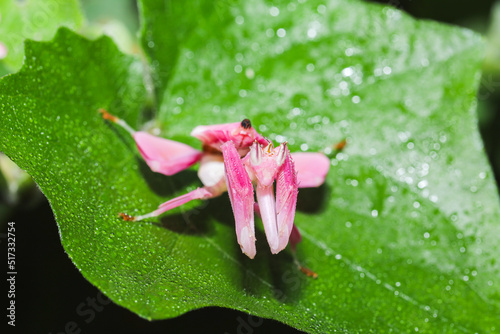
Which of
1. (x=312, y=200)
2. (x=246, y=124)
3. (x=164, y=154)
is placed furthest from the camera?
(x=312, y=200)

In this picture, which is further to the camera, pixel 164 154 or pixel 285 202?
pixel 164 154

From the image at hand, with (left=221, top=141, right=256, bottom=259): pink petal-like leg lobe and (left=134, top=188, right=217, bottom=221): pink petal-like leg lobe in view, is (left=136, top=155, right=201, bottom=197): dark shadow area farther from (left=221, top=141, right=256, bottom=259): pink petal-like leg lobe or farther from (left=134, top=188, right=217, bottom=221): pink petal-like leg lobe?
(left=221, top=141, right=256, bottom=259): pink petal-like leg lobe

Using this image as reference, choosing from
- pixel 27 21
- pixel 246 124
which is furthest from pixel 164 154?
pixel 27 21

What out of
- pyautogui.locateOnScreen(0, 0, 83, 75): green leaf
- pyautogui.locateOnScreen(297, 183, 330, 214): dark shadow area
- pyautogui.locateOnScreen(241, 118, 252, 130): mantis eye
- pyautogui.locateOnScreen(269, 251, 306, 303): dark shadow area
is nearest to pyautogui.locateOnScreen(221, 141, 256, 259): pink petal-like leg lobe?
pyautogui.locateOnScreen(241, 118, 252, 130): mantis eye

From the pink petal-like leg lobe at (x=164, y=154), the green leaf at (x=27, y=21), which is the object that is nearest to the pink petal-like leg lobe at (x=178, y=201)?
the pink petal-like leg lobe at (x=164, y=154)

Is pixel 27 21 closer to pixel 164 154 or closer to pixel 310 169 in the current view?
pixel 164 154

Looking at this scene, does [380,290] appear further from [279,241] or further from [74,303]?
[74,303]
